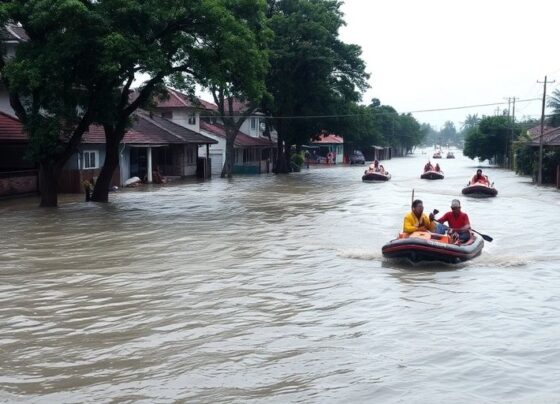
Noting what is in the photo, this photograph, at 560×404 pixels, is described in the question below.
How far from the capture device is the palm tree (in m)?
64.2

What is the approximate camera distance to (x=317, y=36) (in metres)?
48.2

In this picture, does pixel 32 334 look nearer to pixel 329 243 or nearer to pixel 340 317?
pixel 340 317

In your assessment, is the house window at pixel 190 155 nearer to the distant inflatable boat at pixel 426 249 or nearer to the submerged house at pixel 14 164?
the submerged house at pixel 14 164

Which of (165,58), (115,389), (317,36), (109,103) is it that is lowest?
(115,389)

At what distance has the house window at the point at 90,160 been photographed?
32438mm

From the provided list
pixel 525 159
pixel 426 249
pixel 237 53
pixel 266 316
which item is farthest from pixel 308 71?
pixel 266 316

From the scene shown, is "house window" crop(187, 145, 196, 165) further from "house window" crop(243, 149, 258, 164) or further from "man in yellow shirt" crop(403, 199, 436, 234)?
"man in yellow shirt" crop(403, 199, 436, 234)

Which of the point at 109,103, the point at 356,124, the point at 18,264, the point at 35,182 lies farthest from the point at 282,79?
the point at 18,264

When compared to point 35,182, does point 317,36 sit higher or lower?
higher

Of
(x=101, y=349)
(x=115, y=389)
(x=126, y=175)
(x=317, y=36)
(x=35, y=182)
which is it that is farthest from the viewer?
(x=317, y=36)

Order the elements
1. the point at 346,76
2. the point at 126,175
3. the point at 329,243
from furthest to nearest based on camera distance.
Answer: the point at 346,76, the point at 126,175, the point at 329,243

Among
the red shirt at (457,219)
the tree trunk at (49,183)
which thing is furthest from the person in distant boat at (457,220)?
the tree trunk at (49,183)

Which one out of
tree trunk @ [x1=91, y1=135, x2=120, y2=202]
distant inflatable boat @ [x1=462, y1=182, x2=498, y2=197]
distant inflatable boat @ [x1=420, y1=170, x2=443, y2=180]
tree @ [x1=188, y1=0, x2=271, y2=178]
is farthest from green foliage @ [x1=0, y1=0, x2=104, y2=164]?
distant inflatable boat @ [x1=420, y1=170, x2=443, y2=180]

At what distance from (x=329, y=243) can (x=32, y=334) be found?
9.64 m
